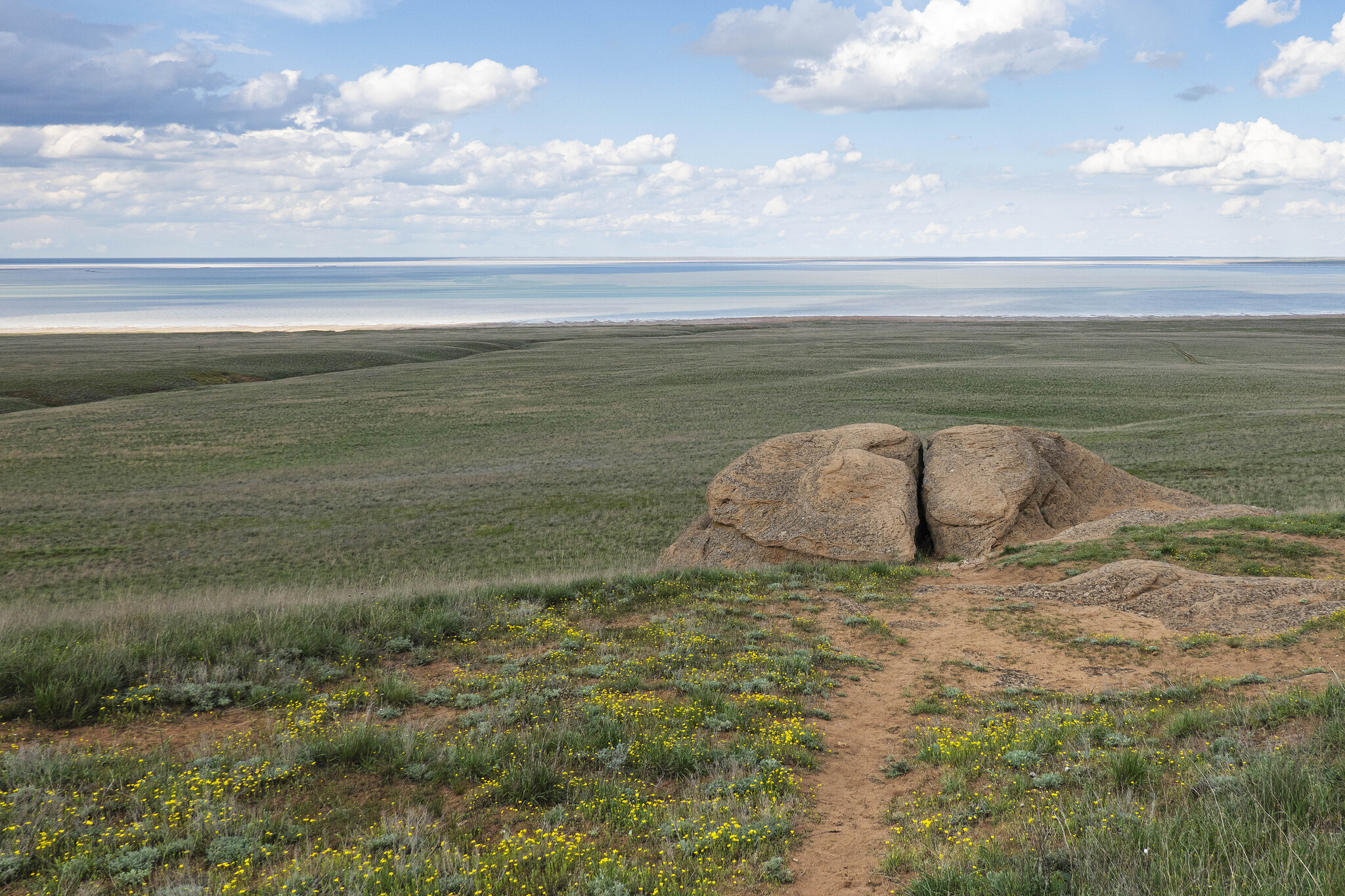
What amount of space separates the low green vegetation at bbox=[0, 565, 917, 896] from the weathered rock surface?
193 inches

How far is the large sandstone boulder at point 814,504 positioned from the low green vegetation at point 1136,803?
8437mm

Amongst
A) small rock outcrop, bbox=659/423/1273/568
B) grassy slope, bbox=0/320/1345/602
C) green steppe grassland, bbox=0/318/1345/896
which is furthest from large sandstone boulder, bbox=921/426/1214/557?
grassy slope, bbox=0/320/1345/602

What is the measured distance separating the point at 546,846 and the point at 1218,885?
414 centimetres

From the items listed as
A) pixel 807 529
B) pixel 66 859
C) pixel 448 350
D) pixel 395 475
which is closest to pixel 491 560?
pixel 807 529

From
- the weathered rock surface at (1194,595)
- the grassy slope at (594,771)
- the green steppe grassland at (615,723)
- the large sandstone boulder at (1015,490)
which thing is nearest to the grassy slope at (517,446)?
the green steppe grassland at (615,723)

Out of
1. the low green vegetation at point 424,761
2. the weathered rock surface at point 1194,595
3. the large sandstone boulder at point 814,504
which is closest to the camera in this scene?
the low green vegetation at point 424,761

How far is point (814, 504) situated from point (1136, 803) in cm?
1191

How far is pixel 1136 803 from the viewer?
5.47 meters

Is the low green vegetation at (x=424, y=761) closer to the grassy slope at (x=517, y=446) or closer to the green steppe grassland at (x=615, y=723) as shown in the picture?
the green steppe grassland at (x=615, y=723)

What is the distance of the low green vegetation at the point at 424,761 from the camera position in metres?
5.34

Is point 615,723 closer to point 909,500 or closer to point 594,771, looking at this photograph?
point 594,771

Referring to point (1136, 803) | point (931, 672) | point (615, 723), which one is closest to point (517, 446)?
point (931, 672)

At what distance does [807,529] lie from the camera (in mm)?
16828

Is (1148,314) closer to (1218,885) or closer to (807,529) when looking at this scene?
(807,529)
